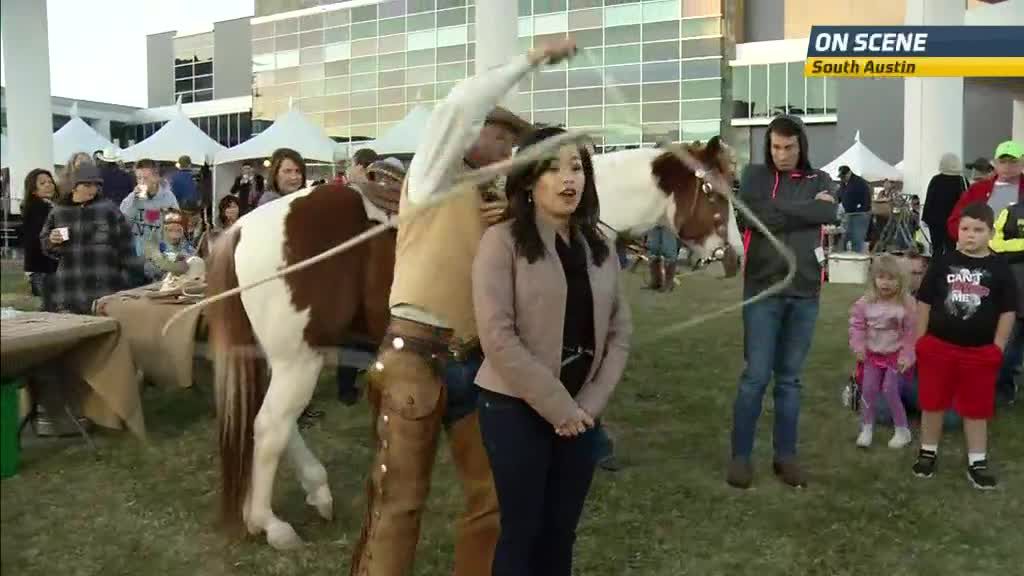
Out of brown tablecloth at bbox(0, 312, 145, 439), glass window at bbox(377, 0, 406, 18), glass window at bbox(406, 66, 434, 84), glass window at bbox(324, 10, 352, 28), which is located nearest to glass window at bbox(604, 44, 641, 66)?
glass window at bbox(406, 66, 434, 84)

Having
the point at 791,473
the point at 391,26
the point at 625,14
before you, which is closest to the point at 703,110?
the point at 625,14

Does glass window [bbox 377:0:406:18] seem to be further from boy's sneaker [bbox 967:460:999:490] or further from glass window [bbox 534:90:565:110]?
boy's sneaker [bbox 967:460:999:490]

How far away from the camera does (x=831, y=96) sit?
88.3ft

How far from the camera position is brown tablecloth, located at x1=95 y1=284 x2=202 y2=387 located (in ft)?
15.2

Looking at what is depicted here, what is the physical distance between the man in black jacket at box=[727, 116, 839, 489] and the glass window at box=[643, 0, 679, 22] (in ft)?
2.31

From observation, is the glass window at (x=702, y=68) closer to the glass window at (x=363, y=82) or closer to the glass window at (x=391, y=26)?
the glass window at (x=391, y=26)

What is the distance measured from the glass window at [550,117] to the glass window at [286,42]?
11351 mm

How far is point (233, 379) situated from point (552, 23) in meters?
2.13

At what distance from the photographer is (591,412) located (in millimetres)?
2322

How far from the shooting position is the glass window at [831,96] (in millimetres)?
26672

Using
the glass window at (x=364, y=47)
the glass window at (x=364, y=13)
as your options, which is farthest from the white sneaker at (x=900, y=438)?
the glass window at (x=364, y=47)

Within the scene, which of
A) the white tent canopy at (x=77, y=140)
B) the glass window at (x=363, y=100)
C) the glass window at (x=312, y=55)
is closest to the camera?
the glass window at (x=312, y=55)

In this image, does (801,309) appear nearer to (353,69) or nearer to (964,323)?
(964,323)

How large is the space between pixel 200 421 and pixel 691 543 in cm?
331
